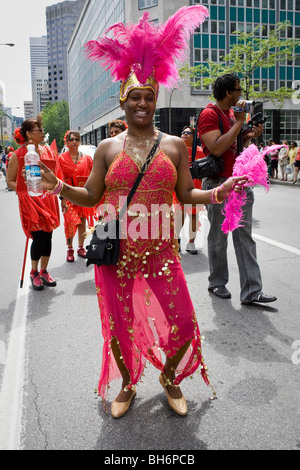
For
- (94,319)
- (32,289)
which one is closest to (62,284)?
(32,289)

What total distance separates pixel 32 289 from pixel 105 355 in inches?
114

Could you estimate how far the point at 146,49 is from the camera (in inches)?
103

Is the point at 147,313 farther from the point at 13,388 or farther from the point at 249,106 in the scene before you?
the point at 249,106

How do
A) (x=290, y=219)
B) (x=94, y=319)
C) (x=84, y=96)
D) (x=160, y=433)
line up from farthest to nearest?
(x=84, y=96), (x=290, y=219), (x=94, y=319), (x=160, y=433)

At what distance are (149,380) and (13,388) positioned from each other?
944 mm

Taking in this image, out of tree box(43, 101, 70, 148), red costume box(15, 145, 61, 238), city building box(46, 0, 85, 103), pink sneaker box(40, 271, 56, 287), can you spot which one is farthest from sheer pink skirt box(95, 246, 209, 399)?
city building box(46, 0, 85, 103)

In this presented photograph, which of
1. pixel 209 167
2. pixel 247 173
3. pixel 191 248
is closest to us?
pixel 247 173

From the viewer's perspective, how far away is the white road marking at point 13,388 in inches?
96.7

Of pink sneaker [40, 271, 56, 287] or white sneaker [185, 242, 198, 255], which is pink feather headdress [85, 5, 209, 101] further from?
white sneaker [185, 242, 198, 255]

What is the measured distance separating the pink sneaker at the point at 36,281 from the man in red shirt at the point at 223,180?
2108 millimetres

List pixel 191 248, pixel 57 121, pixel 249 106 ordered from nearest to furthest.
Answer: pixel 249 106 < pixel 191 248 < pixel 57 121

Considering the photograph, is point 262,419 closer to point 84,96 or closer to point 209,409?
point 209,409

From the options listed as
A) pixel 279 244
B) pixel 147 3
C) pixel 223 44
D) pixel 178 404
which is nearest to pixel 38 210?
pixel 178 404
